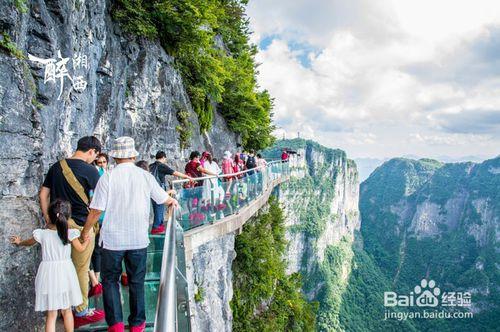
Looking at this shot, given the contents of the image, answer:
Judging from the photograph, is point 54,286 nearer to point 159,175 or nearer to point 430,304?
point 159,175

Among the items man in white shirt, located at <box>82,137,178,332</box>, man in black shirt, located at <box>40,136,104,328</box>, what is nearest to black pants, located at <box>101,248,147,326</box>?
man in white shirt, located at <box>82,137,178,332</box>

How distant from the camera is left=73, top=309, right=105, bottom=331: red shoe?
3.69 m

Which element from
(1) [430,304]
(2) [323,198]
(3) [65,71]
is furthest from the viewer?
(2) [323,198]

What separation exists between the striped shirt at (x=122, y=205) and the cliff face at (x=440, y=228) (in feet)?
288

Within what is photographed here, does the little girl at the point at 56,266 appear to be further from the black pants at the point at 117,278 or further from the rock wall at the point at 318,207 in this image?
the rock wall at the point at 318,207

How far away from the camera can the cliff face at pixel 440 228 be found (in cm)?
8781

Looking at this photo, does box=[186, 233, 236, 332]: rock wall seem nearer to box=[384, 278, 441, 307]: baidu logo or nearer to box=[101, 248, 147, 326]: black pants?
box=[101, 248, 147, 326]: black pants

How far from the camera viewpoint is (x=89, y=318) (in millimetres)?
3732

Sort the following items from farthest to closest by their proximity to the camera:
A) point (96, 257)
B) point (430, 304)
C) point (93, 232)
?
1. point (430, 304)
2. point (96, 257)
3. point (93, 232)

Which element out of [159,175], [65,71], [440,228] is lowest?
[440,228]

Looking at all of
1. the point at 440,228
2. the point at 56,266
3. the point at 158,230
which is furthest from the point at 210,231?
the point at 440,228

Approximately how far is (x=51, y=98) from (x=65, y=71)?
76 cm

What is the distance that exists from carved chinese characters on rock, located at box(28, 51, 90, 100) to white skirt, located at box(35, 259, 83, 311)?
3.22 metres

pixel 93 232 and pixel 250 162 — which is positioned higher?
pixel 250 162
